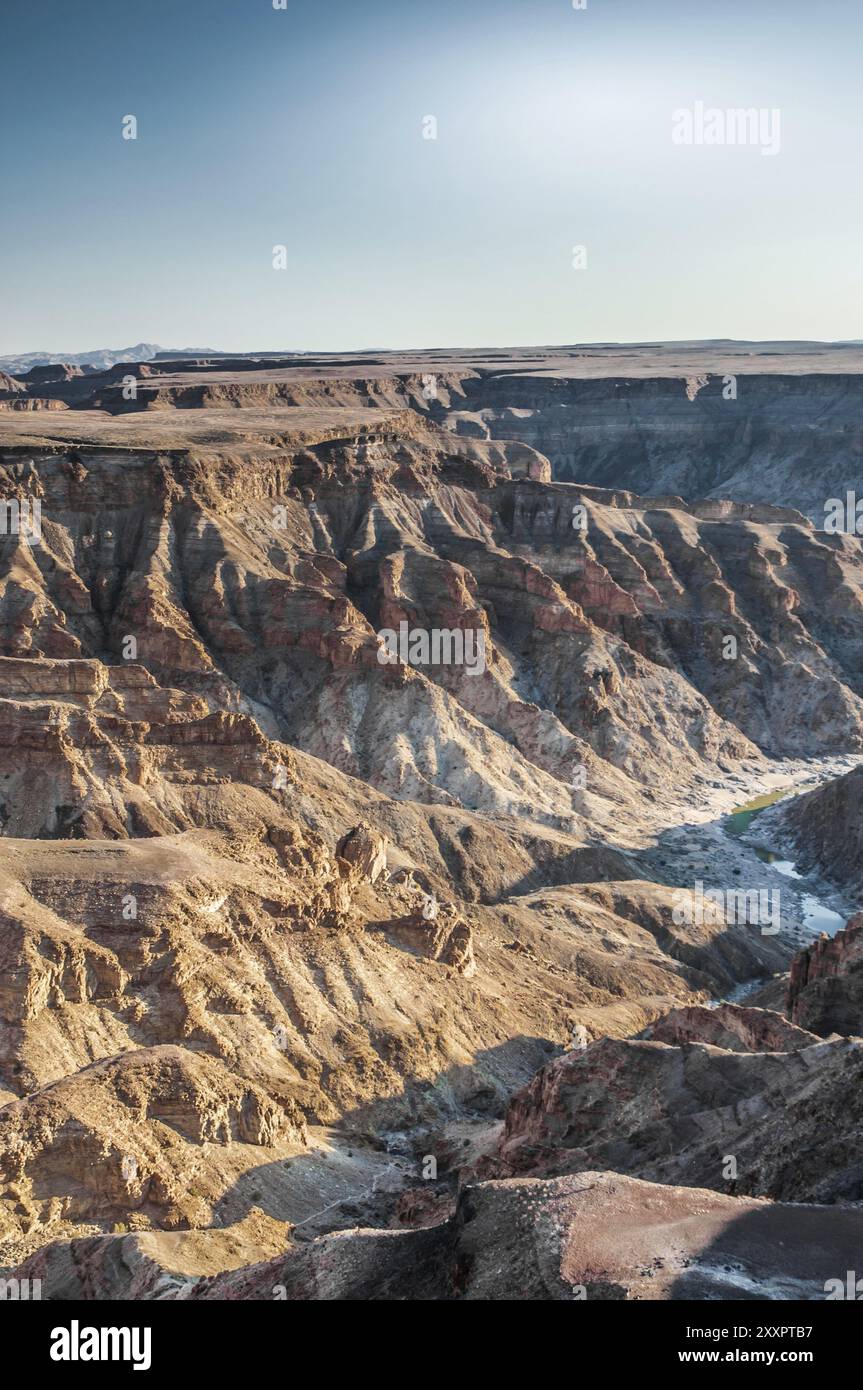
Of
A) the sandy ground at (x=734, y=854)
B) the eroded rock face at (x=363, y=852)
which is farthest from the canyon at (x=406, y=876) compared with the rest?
the sandy ground at (x=734, y=854)

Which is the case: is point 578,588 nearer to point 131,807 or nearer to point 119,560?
point 119,560

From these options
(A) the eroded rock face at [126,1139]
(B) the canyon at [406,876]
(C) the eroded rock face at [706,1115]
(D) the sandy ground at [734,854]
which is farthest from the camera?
(D) the sandy ground at [734,854]

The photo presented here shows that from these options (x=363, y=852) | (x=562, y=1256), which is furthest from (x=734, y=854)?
(x=562, y=1256)

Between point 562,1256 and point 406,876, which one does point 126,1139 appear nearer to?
point 562,1256

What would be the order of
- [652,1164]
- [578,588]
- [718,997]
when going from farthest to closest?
[578,588] → [718,997] → [652,1164]

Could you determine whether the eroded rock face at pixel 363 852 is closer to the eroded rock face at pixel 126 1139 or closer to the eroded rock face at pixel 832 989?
the eroded rock face at pixel 832 989
